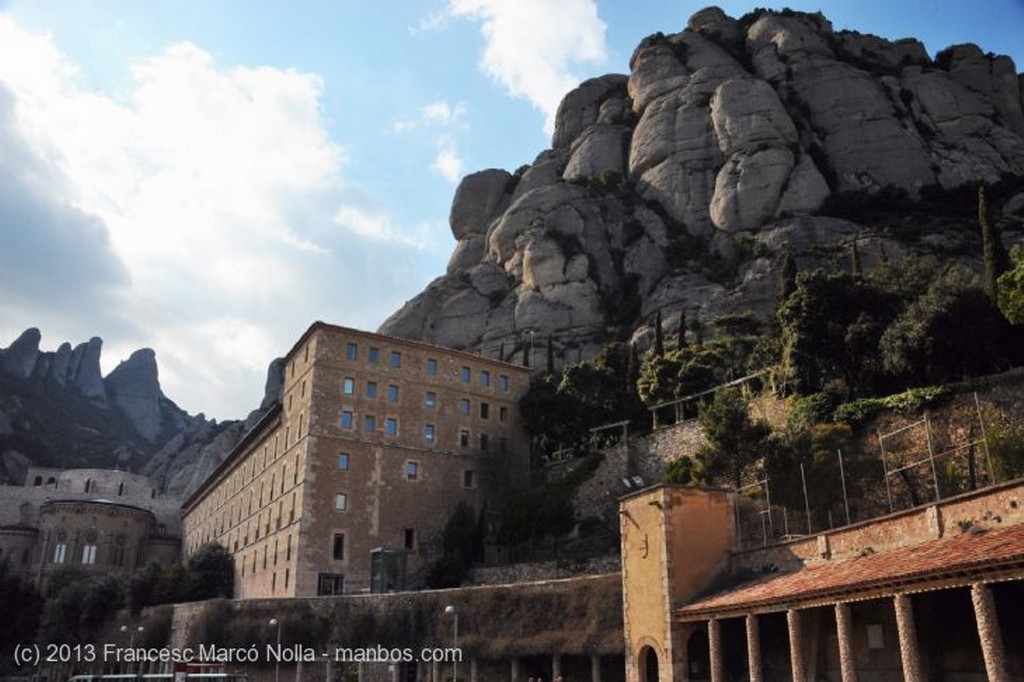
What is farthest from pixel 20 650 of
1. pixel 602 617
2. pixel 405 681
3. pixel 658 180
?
pixel 658 180

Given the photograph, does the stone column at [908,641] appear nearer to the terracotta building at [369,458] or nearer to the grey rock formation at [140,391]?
the terracotta building at [369,458]

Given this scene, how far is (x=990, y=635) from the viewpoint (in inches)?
588

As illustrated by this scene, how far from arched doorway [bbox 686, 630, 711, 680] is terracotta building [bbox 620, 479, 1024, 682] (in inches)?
1.4

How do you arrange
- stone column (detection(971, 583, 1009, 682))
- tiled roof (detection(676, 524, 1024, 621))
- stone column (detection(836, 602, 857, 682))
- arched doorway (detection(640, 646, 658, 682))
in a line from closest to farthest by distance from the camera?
stone column (detection(971, 583, 1009, 682)) → tiled roof (detection(676, 524, 1024, 621)) → stone column (detection(836, 602, 857, 682)) → arched doorway (detection(640, 646, 658, 682))

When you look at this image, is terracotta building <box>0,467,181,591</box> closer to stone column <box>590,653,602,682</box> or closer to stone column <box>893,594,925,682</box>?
stone column <box>590,653,602,682</box>

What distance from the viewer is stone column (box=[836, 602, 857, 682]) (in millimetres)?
18125

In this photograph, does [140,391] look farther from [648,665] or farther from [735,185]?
[648,665]

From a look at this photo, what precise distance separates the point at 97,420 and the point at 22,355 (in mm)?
17407

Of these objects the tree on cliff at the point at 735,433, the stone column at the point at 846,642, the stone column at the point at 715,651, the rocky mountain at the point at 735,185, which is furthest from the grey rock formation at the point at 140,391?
the stone column at the point at 846,642

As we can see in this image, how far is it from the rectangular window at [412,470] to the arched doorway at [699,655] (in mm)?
29650

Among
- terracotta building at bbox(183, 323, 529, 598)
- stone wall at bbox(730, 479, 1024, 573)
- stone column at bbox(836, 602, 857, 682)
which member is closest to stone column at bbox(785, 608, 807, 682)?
stone column at bbox(836, 602, 857, 682)

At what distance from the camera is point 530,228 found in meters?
98.5

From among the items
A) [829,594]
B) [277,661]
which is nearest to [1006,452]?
[829,594]

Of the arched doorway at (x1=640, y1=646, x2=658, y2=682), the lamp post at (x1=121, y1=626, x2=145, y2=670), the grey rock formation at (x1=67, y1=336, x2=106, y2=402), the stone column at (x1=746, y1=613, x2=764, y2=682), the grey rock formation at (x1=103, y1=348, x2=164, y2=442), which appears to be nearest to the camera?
the stone column at (x1=746, y1=613, x2=764, y2=682)
